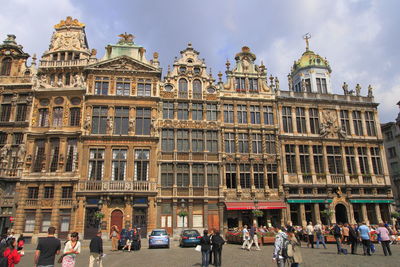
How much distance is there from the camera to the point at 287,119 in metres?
37.1

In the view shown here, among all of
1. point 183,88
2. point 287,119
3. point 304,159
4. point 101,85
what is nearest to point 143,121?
point 183,88

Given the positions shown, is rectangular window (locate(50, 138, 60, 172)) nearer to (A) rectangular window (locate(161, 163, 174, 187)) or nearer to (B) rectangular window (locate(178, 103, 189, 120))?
(A) rectangular window (locate(161, 163, 174, 187))

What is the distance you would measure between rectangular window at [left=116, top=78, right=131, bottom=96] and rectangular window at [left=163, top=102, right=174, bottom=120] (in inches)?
171

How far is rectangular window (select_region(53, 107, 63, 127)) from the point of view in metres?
33.8

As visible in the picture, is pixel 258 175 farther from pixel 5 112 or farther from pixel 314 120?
pixel 5 112

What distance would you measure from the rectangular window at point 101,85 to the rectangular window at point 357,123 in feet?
98.0

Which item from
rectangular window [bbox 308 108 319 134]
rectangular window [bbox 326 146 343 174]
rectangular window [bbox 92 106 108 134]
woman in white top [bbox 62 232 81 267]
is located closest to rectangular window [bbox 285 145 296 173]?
rectangular window [bbox 308 108 319 134]

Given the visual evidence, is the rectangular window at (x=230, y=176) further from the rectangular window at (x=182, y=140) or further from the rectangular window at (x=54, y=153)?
the rectangular window at (x=54, y=153)

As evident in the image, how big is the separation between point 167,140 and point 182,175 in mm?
4092

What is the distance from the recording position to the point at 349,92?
4062 cm

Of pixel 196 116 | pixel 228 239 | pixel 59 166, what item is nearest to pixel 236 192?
pixel 228 239

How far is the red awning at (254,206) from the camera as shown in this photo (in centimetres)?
3234

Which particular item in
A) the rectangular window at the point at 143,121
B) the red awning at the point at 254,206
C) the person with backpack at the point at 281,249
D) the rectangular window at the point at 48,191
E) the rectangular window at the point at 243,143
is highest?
the rectangular window at the point at 143,121

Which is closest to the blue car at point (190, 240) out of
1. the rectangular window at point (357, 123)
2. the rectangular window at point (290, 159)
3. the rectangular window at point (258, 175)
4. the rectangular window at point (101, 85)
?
the rectangular window at point (258, 175)
